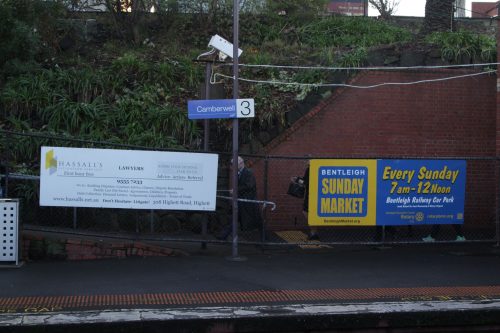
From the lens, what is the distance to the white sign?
9.30m

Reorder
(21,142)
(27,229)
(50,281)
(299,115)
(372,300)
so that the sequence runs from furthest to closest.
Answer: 1. (299,115)
2. (21,142)
3. (27,229)
4. (50,281)
5. (372,300)

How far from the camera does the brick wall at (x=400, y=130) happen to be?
476 inches

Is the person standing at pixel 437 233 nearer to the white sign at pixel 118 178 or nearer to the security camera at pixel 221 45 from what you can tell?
the white sign at pixel 118 178

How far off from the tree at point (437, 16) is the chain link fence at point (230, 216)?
419cm

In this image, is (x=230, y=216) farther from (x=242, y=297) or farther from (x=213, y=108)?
(x=242, y=297)

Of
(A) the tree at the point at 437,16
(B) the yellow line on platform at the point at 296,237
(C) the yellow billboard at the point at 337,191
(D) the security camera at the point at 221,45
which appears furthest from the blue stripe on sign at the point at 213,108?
(A) the tree at the point at 437,16

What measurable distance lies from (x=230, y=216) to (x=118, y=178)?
105 inches

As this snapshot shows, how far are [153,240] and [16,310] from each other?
3415 mm

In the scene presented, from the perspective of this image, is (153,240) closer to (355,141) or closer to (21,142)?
(21,142)

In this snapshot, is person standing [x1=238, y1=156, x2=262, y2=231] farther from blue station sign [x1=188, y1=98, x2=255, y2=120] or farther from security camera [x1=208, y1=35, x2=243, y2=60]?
security camera [x1=208, y1=35, x2=243, y2=60]

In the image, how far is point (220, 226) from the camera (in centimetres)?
1162

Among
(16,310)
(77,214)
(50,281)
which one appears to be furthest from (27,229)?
(16,310)

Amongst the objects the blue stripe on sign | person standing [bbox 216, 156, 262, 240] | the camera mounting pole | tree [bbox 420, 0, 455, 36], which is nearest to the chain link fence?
person standing [bbox 216, 156, 262, 240]

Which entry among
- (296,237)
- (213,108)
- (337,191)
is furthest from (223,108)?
(296,237)
